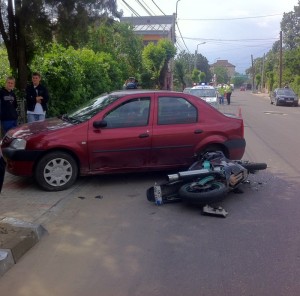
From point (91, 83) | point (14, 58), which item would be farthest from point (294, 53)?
point (14, 58)

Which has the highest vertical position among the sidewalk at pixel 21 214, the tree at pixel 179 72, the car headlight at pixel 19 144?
the tree at pixel 179 72

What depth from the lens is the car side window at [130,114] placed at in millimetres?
7000

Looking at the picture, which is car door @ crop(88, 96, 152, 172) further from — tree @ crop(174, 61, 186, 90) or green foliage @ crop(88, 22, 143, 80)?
tree @ crop(174, 61, 186, 90)

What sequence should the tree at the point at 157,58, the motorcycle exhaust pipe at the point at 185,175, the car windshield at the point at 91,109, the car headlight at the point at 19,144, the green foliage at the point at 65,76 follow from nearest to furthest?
1. the motorcycle exhaust pipe at the point at 185,175
2. the car headlight at the point at 19,144
3. the car windshield at the point at 91,109
4. the green foliage at the point at 65,76
5. the tree at the point at 157,58

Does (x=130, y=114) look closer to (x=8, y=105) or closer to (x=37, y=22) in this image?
(x=8, y=105)

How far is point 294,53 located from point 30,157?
45225mm

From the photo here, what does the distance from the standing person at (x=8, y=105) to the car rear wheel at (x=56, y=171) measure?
8.68ft

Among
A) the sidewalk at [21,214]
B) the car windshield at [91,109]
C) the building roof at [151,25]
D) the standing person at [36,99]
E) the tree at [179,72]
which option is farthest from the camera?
the building roof at [151,25]

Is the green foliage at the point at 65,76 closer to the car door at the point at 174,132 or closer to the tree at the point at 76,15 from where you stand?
the tree at the point at 76,15

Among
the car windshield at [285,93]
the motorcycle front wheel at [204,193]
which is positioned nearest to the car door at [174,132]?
the motorcycle front wheel at [204,193]

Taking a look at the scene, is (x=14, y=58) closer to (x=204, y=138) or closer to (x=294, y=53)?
(x=204, y=138)

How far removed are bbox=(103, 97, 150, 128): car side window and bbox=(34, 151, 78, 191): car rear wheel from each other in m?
0.88

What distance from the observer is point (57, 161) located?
671 cm

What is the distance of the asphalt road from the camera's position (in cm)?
380
